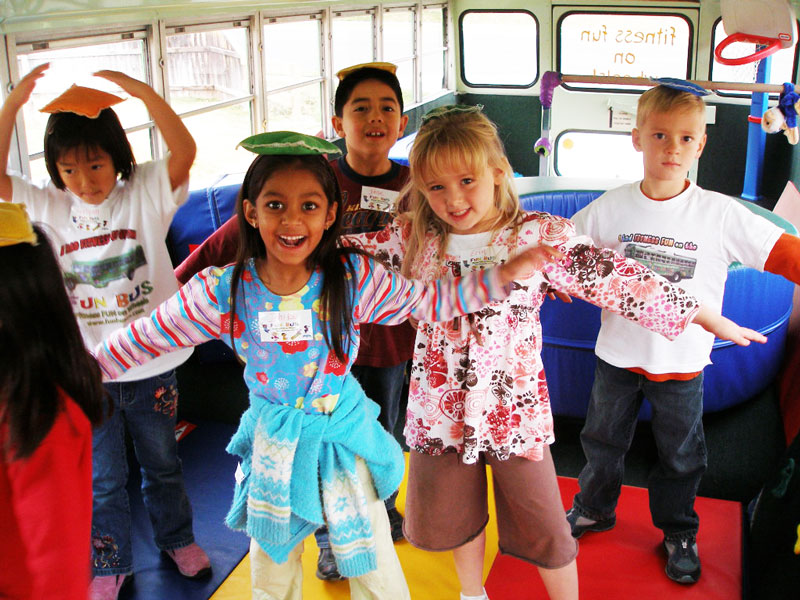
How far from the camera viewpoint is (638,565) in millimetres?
2406

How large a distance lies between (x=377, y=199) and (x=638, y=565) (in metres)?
1.37

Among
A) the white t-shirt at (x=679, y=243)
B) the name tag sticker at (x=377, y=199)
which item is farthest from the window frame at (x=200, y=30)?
the white t-shirt at (x=679, y=243)

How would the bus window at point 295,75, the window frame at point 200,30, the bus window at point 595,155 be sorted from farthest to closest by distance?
the bus window at point 595,155 < the bus window at point 295,75 < the window frame at point 200,30

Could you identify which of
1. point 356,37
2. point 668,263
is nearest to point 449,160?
point 668,263

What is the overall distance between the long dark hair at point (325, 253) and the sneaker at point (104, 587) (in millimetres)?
1073

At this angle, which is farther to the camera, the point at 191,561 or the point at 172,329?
the point at 191,561

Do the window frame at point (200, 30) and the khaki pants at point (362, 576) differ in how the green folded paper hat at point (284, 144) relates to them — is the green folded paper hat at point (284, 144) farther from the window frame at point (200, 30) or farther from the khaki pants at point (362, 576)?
the window frame at point (200, 30)

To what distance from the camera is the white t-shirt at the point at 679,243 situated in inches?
79.1

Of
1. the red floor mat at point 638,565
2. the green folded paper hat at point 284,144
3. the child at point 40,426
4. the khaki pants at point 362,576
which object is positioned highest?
the green folded paper hat at point 284,144

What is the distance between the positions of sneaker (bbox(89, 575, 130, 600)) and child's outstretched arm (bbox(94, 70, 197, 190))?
1183 mm

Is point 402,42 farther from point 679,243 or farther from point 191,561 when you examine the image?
point 191,561

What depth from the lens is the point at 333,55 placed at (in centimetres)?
617

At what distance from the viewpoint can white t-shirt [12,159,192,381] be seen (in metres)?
2.06

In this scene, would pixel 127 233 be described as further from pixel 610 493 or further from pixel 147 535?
pixel 610 493
